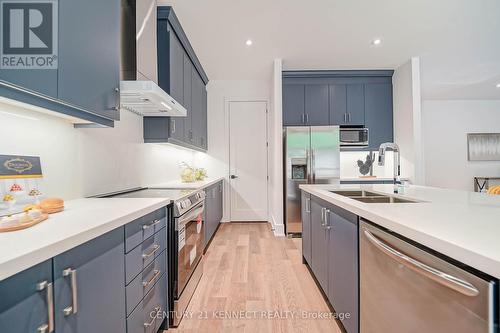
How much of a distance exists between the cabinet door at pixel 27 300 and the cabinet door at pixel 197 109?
2.93 meters

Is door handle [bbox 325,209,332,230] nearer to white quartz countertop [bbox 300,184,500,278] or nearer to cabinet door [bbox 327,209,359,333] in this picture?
cabinet door [bbox 327,209,359,333]

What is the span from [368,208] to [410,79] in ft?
12.3

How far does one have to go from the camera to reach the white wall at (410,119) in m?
3.79

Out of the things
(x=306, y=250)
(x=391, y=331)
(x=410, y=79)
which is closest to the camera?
(x=391, y=331)

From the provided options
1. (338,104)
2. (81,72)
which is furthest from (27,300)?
(338,104)

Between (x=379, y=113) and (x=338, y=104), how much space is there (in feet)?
2.55

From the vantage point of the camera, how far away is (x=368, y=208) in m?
1.13

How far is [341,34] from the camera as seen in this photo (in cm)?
310

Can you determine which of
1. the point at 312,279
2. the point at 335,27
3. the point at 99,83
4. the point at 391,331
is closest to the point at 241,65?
the point at 335,27

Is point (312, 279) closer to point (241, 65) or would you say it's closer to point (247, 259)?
point (247, 259)

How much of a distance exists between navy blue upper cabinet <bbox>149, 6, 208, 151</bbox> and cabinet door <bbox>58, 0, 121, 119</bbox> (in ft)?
3.44

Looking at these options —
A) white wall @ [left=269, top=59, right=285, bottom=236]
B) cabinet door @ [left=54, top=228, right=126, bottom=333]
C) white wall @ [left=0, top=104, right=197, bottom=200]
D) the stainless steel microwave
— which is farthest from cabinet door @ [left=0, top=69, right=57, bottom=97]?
the stainless steel microwave

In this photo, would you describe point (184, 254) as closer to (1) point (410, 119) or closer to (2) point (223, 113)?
(2) point (223, 113)

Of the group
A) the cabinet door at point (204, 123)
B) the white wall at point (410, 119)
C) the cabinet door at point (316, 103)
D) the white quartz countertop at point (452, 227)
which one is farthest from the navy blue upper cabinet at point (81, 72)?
the white wall at point (410, 119)
